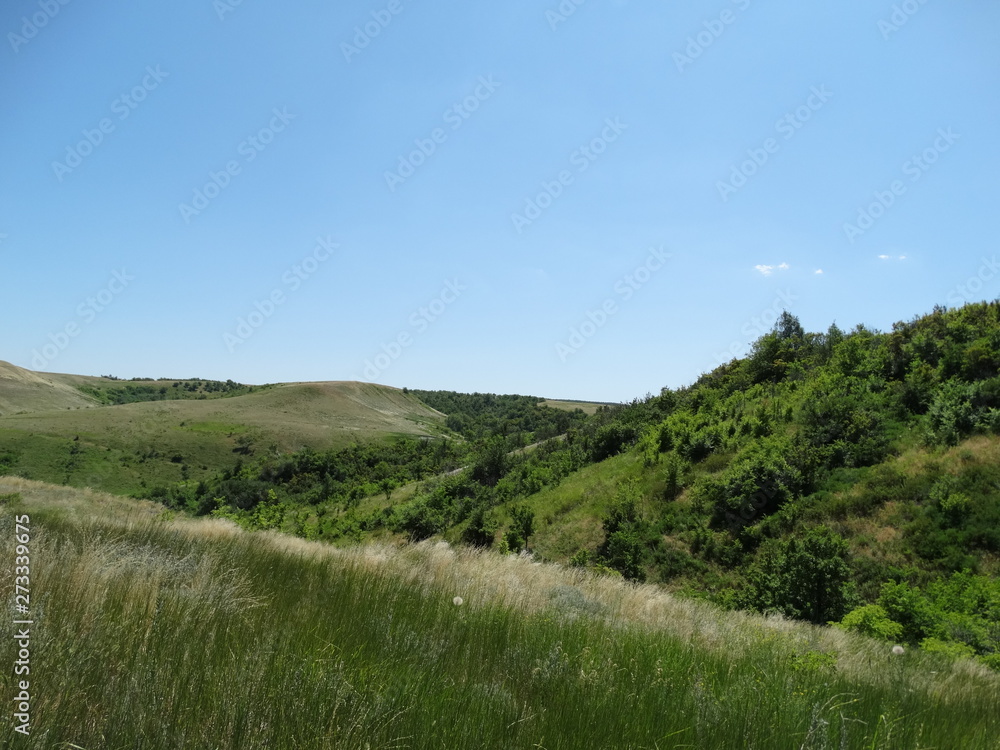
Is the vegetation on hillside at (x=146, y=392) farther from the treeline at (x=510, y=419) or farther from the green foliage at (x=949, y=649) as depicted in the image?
the green foliage at (x=949, y=649)

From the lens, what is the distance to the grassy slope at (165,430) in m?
69.9

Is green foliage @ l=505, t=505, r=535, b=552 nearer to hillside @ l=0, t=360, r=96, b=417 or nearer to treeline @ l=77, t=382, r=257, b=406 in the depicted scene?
hillside @ l=0, t=360, r=96, b=417

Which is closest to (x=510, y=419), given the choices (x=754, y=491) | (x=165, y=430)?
(x=165, y=430)

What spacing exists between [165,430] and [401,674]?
10604 cm

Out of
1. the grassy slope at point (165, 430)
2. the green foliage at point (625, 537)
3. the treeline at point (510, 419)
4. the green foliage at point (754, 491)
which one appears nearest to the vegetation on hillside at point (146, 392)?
the grassy slope at point (165, 430)

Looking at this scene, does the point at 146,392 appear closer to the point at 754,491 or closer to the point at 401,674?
the point at 754,491

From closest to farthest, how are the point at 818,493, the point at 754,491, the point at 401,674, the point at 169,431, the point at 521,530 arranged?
the point at 401,674 < the point at 818,493 < the point at 754,491 < the point at 521,530 < the point at 169,431

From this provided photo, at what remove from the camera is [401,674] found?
278 centimetres

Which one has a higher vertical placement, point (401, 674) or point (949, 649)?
point (401, 674)

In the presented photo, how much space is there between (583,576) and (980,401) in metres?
18.2

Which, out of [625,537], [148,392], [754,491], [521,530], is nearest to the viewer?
[754,491]

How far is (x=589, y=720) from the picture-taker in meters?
2.53

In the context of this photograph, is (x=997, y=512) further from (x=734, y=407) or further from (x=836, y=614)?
(x=734, y=407)

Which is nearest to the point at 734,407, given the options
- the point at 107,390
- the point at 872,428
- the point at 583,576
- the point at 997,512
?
the point at 872,428
